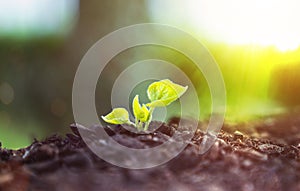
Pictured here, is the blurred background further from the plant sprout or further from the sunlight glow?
the plant sprout

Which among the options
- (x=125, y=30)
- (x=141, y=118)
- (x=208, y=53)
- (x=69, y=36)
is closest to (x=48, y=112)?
(x=69, y=36)

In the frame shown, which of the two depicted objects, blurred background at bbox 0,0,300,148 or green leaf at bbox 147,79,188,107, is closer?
green leaf at bbox 147,79,188,107

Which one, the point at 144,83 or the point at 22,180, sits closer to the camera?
the point at 22,180

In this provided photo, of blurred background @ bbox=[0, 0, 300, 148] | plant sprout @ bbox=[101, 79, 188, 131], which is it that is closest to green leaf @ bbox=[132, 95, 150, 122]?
plant sprout @ bbox=[101, 79, 188, 131]

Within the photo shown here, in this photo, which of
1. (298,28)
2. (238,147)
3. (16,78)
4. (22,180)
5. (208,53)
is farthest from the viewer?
(16,78)

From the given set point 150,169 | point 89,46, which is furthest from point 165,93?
point 89,46

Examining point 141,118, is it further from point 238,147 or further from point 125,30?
point 125,30

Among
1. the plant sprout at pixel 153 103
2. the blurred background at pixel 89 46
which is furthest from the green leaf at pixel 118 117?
the blurred background at pixel 89 46

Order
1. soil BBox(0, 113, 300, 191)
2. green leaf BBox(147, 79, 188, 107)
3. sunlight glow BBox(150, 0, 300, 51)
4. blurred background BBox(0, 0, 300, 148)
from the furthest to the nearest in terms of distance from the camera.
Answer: blurred background BBox(0, 0, 300, 148) < sunlight glow BBox(150, 0, 300, 51) < green leaf BBox(147, 79, 188, 107) < soil BBox(0, 113, 300, 191)
